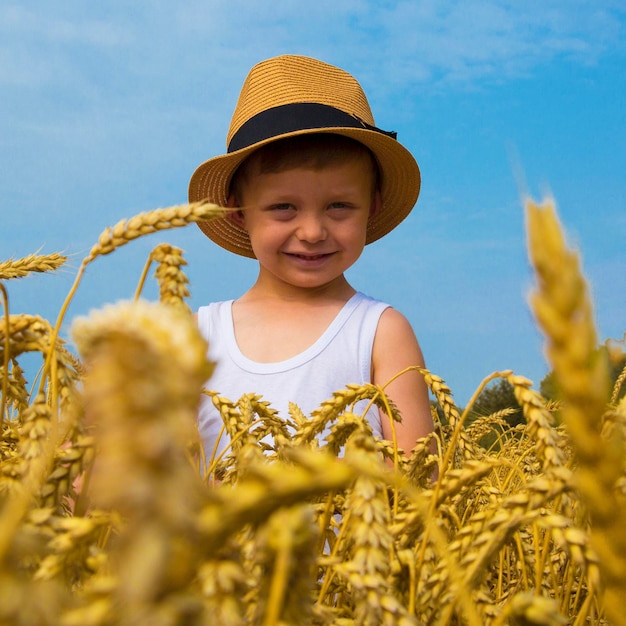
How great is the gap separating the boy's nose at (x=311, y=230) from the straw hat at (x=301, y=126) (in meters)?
0.31

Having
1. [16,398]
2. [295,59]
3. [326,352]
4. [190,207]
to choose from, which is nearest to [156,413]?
[190,207]

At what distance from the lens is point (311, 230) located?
2.69 m

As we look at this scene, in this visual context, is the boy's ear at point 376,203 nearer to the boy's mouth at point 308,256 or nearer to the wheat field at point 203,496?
the boy's mouth at point 308,256

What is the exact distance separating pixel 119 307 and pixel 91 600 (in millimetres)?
137

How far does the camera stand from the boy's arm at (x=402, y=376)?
2.54 meters

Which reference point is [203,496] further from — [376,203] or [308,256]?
[376,203]

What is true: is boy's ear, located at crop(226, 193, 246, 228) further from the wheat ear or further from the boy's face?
the wheat ear

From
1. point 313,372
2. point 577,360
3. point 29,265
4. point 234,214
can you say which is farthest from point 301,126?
point 577,360

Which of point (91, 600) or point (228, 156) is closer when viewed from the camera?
point (91, 600)

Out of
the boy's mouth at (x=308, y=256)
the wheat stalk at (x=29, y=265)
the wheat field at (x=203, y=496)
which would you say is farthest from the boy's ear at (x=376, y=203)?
the wheat field at (x=203, y=496)

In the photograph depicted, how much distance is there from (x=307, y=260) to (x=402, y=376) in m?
0.59

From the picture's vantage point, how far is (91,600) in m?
0.35

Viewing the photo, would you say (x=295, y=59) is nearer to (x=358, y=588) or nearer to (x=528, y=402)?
(x=528, y=402)

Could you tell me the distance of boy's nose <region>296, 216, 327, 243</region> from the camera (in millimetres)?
2693
